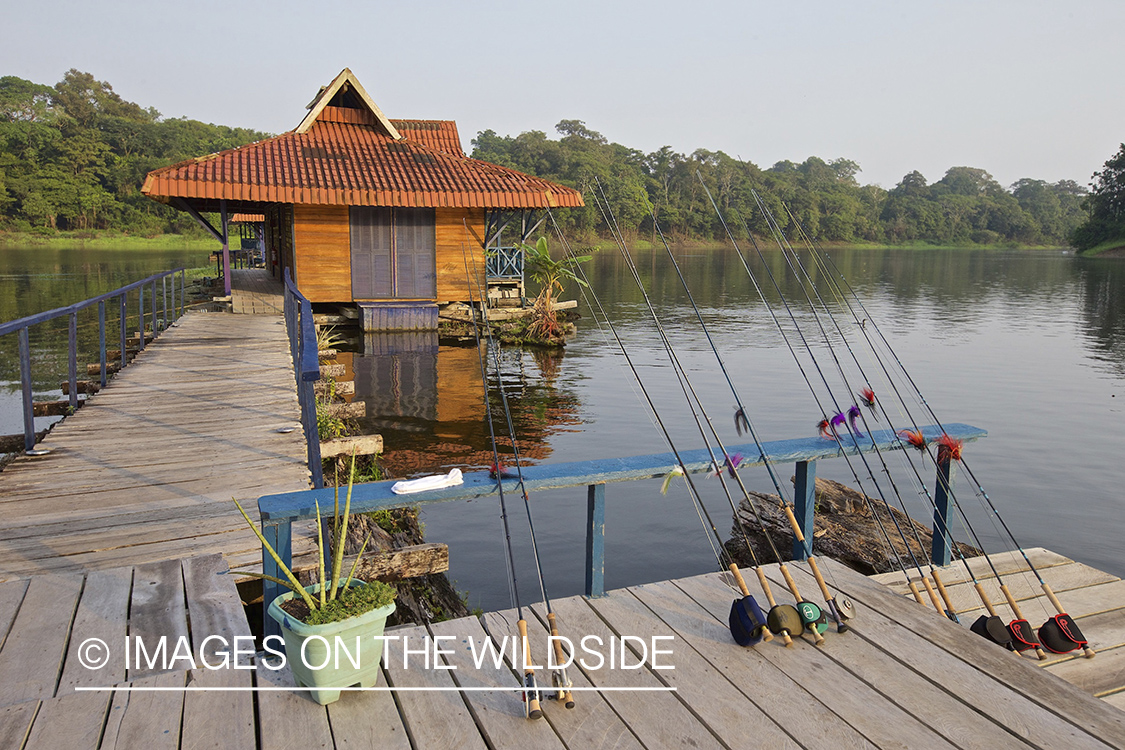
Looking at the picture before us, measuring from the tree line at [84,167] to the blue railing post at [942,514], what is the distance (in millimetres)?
63953

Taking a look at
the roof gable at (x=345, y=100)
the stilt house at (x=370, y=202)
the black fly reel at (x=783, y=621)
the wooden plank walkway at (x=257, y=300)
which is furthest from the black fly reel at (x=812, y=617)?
the roof gable at (x=345, y=100)

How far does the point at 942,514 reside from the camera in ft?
13.5

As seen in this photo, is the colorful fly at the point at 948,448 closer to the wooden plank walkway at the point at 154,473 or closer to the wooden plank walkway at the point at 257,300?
the wooden plank walkway at the point at 154,473

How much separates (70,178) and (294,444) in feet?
229

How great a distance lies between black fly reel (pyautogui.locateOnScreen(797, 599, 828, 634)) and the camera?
2.93m

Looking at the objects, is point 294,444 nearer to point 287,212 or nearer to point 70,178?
→ point 287,212

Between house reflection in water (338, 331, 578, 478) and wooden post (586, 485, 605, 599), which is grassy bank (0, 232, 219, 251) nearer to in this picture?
house reflection in water (338, 331, 578, 478)

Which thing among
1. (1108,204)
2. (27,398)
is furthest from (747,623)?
(1108,204)

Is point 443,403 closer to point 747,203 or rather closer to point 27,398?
point 27,398

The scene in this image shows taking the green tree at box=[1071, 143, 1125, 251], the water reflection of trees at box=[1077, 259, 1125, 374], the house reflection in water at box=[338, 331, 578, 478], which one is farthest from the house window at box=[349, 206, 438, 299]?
the green tree at box=[1071, 143, 1125, 251]

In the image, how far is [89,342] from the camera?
1981 cm

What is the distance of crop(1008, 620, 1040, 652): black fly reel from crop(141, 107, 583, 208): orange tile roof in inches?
584

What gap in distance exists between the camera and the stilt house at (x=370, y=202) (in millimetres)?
18266

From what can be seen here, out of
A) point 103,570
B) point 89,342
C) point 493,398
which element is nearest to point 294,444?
point 103,570
